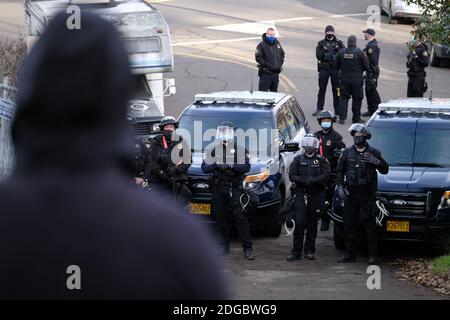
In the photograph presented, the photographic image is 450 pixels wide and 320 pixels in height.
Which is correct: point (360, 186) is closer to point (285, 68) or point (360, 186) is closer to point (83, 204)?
point (83, 204)

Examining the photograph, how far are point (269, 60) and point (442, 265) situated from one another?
10.7 metres

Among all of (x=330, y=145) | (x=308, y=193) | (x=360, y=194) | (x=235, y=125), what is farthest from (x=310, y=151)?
(x=235, y=125)

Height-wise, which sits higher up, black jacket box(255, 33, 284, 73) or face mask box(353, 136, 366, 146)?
face mask box(353, 136, 366, 146)

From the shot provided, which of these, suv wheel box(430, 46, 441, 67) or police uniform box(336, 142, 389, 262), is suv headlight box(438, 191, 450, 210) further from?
suv wheel box(430, 46, 441, 67)

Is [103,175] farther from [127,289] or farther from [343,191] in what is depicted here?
[343,191]

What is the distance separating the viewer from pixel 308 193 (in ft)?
44.0

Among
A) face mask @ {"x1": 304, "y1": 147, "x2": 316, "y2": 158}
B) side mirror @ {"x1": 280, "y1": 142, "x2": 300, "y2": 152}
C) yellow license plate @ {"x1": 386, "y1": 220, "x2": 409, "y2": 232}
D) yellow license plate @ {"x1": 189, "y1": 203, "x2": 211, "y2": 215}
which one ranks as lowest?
yellow license plate @ {"x1": 189, "y1": 203, "x2": 211, "y2": 215}

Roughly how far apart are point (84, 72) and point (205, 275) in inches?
19.4

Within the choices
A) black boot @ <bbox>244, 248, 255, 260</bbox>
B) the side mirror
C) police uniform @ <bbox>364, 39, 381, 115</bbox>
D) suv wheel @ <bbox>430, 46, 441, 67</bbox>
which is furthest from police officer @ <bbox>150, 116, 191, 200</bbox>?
suv wheel @ <bbox>430, 46, 441, 67</bbox>

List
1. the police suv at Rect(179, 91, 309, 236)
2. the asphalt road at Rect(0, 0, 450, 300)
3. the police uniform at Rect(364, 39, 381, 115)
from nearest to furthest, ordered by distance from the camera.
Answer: the asphalt road at Rect(0, 0, 450, 300) < the police suv at Rect(179, 91, 309, 236) < the police uniform at Rect(364, 39, 381, 115)

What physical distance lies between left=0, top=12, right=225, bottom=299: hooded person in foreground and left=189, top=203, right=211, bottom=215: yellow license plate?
11681 millimetres

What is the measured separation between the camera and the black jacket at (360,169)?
511 inches

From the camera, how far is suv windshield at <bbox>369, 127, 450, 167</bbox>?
45.7ft

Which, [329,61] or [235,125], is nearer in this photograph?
[235,125]
